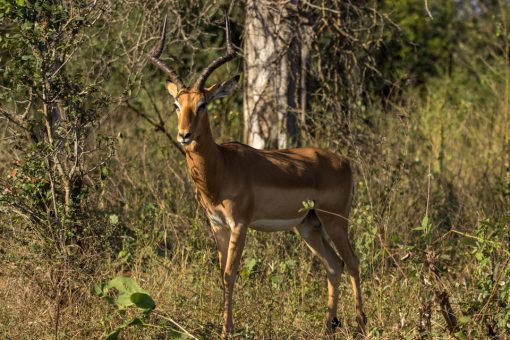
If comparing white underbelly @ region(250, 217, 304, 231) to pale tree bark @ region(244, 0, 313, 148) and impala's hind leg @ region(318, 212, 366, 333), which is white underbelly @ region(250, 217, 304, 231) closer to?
impala's hind leg @ region(318, 212, 366, 333)

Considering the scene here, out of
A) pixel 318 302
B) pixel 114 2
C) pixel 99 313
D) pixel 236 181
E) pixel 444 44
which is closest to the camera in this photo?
pixel 99 313

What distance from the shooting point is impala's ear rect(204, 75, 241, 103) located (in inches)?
233

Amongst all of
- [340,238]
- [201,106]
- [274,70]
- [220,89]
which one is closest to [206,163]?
[201,106]

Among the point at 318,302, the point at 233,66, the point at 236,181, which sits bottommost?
the point at 318,302

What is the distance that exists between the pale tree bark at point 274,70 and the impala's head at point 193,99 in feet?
6.43

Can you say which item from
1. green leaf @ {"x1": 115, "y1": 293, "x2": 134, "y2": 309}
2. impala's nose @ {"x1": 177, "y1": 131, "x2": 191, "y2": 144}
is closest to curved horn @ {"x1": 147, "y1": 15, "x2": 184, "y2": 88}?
impala's nose @ {"x1": 177, "y1": 131, "x2": 191, "y2": 144}

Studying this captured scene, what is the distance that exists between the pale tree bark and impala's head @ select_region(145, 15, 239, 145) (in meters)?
1.96

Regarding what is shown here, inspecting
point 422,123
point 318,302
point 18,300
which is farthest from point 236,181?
point 422,123

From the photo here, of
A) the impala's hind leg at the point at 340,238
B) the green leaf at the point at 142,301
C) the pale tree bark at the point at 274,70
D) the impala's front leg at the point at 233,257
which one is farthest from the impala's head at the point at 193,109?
the pale tree bark at the point at 274,70

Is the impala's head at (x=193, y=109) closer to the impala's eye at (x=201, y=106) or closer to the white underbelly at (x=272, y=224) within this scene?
the impala's eye at (x=201, y=106)

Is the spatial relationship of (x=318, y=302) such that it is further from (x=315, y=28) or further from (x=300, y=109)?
(x=315, y=28)

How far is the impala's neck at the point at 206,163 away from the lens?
5883mm

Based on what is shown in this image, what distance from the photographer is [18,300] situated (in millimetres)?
5645

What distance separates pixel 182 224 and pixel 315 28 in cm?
233
